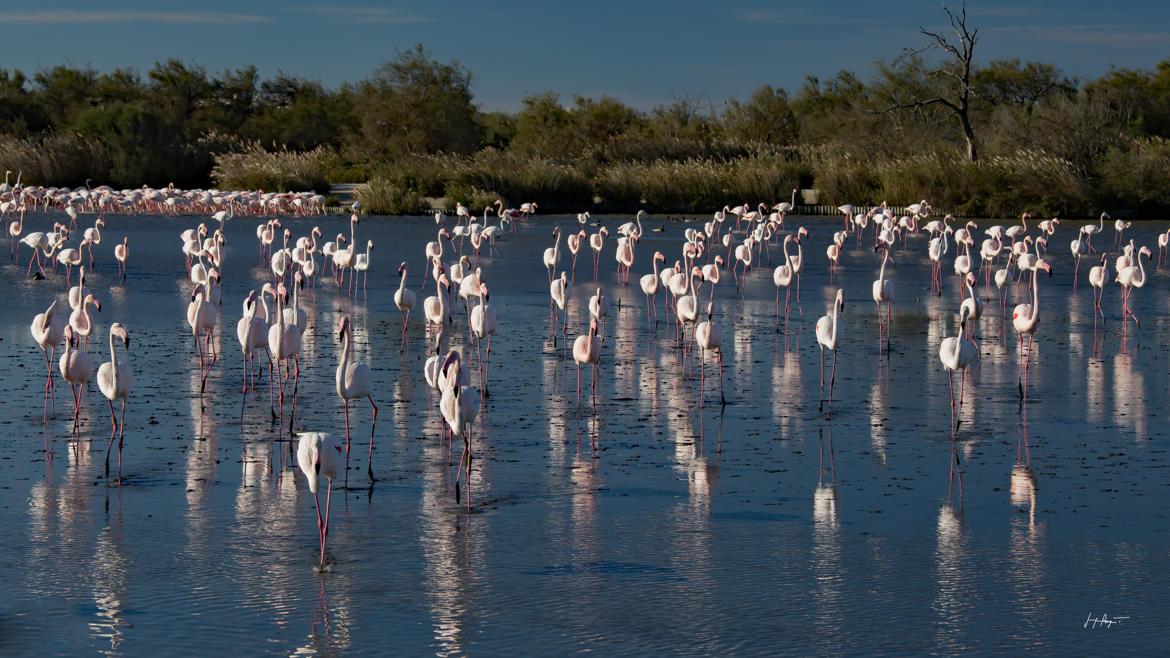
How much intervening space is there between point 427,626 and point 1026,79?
6399 centimetres

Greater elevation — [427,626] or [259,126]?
[259,126]

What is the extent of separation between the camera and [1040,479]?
25.1 ft

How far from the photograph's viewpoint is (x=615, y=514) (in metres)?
6.95

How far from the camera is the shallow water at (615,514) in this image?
213 inches

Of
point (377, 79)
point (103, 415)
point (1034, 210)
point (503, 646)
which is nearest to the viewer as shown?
point (503, 646)

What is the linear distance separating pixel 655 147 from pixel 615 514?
3894cm

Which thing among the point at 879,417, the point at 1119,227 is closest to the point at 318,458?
the point at 879,417

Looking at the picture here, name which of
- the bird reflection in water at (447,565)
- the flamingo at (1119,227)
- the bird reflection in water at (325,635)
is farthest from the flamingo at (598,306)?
the flamingo at (1119,227)

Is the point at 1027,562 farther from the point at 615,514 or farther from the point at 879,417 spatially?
the point at 879,417

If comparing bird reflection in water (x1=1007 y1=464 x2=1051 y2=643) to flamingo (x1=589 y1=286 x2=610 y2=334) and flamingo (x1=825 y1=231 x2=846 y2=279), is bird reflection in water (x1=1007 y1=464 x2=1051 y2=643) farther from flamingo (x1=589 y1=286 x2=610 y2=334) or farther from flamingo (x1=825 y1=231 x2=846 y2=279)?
flamingo (x1=825 y1=231 x2=846 y2=279)

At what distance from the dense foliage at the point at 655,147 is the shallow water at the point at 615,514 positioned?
74.0 feet

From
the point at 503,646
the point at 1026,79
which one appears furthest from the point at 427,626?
the point at 1026,79

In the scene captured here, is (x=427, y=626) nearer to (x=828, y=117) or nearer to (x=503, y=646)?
(x=503, y=646)
